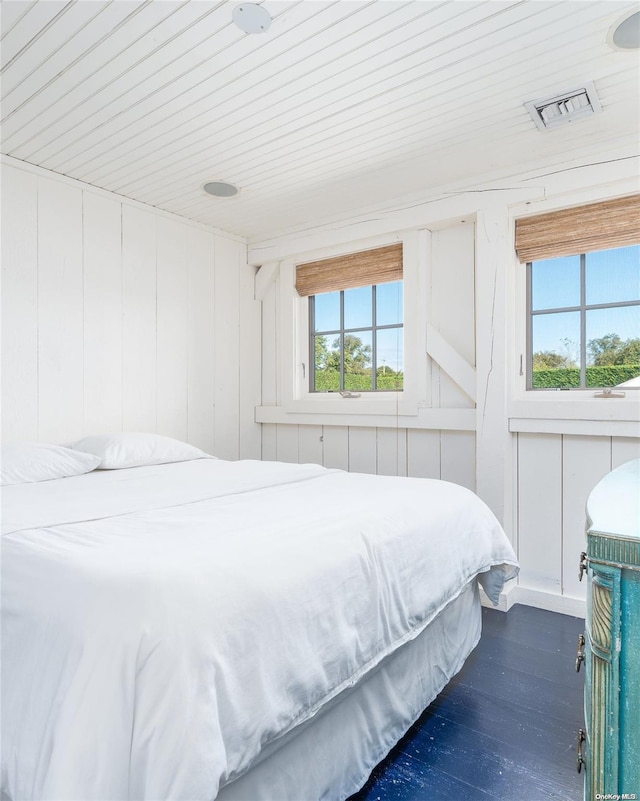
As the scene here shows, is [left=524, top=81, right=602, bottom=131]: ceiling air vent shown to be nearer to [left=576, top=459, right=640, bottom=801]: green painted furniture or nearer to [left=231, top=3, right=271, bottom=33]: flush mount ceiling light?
[left=231, top=3, right=271, bottom=33]: flush mount ceiling light

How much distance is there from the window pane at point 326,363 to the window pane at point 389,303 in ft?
1.30

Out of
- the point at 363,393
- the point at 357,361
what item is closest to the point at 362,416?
the point at 363,393

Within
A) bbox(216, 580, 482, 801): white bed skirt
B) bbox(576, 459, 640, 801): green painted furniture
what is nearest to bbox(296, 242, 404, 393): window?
bbox(216, 580, 482, 801): white bed skirt

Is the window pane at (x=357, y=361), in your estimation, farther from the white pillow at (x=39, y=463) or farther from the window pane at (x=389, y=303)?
the white pillow at (x=39, y=463)

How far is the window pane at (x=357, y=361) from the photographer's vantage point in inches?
140

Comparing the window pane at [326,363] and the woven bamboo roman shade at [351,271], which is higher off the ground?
the woven bamboo roman shade at [351,271]

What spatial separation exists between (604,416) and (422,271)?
133cm

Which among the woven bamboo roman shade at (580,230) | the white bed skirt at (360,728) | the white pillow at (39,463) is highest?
the woven bamboo roman shade at (580,230)

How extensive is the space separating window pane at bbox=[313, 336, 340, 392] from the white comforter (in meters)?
2.16

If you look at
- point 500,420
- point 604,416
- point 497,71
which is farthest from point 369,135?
point 604,416

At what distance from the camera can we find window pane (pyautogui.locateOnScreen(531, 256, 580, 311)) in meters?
2.76

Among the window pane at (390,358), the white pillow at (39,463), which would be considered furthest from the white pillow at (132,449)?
the window pane at (390,358)

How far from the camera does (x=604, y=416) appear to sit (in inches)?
98.8

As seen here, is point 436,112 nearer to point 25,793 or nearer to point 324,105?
point 324,105
